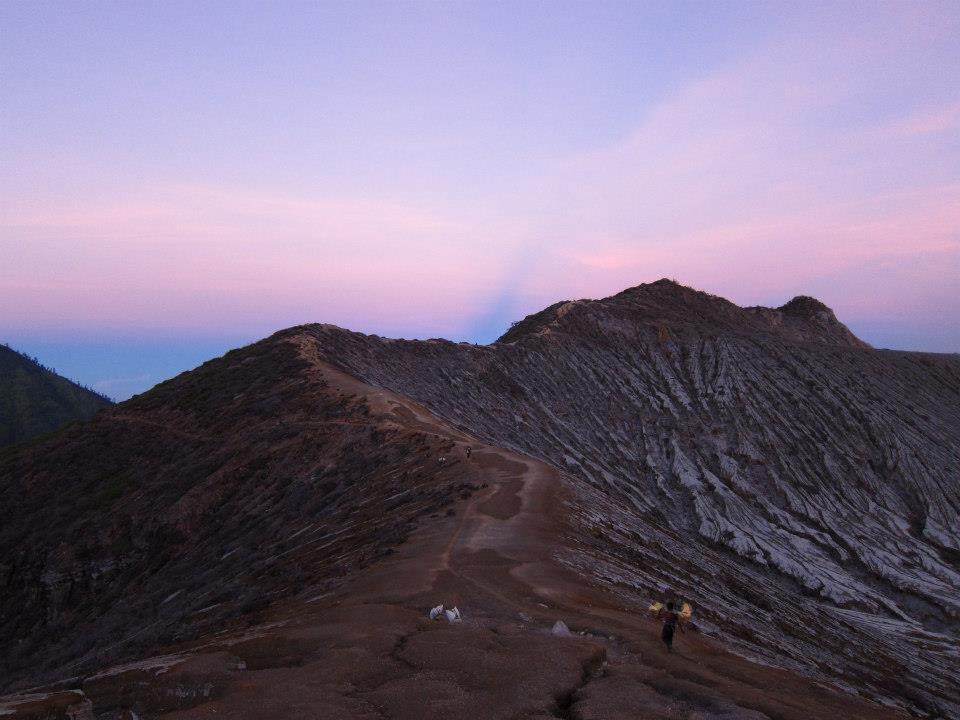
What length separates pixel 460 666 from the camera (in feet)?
31.0

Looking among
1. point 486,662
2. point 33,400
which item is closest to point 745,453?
point 486,662

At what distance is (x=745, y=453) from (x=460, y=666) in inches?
1654

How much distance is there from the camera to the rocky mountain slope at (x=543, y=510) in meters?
12.9

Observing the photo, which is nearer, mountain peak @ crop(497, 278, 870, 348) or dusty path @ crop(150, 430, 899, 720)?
dusty path @ crop(150, 430, 899, 720)

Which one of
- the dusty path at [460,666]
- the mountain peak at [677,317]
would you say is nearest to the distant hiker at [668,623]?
the dusty path at [460,666]

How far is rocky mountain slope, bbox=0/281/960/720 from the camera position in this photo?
12875 mm

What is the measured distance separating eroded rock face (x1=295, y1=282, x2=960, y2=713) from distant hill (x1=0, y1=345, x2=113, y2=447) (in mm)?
87149

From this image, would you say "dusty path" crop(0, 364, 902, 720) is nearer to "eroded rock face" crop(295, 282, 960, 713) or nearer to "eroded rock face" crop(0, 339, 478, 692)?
"eroded rock face" crop(0, 339, 478, 692)

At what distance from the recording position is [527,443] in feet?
138

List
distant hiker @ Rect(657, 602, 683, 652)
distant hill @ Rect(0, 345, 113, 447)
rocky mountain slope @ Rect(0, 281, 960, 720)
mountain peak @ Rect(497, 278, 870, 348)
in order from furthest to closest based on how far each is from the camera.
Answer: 1. distant hill @ Rect(0, 345, 113, 447)
2. mountain peak @ Rect(497, 278, 870, 348)
3. rocky mountain slope @ Rect(0, 281, 960, 720)
4. distant hiker @ Rect(657, 602, 683, 652)

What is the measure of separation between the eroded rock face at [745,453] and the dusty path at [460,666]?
4.45 meters

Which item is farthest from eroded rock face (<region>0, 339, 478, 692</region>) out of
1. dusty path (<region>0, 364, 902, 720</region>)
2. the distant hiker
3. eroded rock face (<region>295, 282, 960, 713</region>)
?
the distant hiker

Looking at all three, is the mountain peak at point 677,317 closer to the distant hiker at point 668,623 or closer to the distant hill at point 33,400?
the distant hiker at point 668,623

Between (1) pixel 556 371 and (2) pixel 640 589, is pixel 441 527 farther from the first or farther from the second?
(1) pixel 556 371
